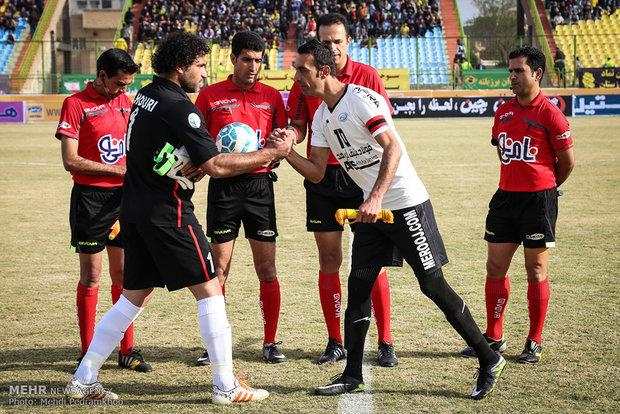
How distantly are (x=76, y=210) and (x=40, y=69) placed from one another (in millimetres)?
39948

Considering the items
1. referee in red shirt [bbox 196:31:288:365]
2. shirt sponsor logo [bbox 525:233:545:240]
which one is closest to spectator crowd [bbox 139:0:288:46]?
referee in red shirt [bbox 196:31:288:365]

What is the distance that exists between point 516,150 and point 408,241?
160 cm

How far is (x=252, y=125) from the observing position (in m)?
6.81

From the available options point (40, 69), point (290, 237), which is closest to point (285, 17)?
point (40, 69)

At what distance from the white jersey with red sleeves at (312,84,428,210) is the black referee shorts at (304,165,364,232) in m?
0.90

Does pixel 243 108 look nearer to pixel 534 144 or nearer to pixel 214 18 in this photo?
pixel 534 144

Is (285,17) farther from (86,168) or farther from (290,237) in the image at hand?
(86,168)

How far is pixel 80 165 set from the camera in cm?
646

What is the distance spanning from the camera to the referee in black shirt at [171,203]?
5328mm

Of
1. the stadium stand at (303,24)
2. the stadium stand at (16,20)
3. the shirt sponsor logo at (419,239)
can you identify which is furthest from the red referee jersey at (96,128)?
the stadium stand at (16,20)

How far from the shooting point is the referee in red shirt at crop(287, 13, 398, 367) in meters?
6.79

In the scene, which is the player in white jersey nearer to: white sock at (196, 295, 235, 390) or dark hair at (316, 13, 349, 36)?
white sock at (196, 295, 235, 390)

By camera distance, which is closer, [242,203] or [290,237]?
[242,203]

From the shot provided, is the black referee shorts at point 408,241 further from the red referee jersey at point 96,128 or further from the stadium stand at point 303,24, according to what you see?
the stadium stand at point 303,24
